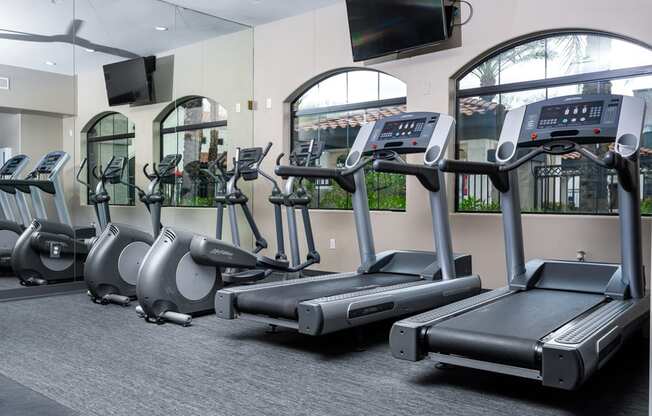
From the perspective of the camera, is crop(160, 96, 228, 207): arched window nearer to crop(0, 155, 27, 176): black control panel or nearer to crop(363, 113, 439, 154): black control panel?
crop(0, 155, 27, 176): black control panel

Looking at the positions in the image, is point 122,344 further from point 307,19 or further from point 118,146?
point 307,19

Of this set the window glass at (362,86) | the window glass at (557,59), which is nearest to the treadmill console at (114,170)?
the window glass at (362,86)

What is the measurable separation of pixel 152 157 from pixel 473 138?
3.56 m

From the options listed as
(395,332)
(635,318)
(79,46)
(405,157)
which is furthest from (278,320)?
(79,46)

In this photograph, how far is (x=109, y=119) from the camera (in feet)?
20.2

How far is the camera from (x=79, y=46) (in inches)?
229

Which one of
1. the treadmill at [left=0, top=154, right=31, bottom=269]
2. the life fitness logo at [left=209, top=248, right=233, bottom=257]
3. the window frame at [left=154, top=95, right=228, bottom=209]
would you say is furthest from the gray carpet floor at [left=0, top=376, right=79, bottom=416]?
the window frame at [left=154, top=95, right=228, bottom=209]

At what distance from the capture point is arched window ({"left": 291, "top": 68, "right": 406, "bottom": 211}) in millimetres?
6230

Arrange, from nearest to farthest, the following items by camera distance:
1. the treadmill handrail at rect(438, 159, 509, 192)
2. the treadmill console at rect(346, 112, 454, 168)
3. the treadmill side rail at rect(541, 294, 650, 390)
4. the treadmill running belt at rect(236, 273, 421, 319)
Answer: the treadmill side rail at rect(541, 294, 650, 390)
the treadmill handrail at rect(438, 159, 509, 192)
the treadmill running belt at rect(236, 273, 421, 319)
the treadmill console at rect(346, 112, 454, 168)

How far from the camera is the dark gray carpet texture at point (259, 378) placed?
2516 millimetres

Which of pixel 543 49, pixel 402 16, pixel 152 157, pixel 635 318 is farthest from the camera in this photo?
pixel 152 157

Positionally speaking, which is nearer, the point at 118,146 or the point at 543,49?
the point at 543,49

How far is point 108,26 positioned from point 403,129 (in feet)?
11.9

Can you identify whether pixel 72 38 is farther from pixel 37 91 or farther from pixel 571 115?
pixel 571 115
